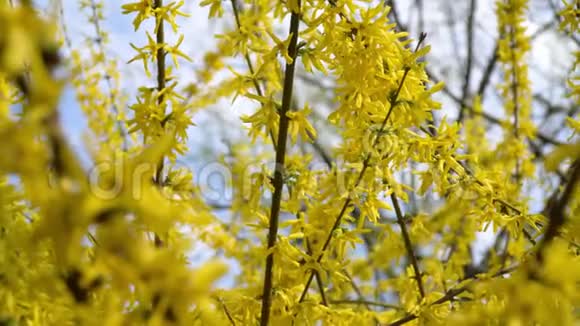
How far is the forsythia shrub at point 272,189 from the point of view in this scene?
0.69m

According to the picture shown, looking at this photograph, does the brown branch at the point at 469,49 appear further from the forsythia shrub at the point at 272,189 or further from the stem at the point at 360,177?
the stem at the point at 360,177

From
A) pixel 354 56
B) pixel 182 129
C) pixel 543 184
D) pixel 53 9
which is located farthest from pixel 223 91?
pixel 543 184

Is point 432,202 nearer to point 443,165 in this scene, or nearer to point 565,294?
point 443,165

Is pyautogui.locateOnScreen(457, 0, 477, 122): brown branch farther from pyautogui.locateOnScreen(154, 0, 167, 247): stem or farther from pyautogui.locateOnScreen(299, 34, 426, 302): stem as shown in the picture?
pyautogui.locateOnScreen(154, 0, 167, 247): stem

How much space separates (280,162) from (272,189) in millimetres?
117

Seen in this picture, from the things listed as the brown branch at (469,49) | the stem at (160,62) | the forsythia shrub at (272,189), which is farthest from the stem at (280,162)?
the brown branch at (469,49)

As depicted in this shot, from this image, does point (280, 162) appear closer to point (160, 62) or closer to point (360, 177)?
point (360, 177)

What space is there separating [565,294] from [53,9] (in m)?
0.77

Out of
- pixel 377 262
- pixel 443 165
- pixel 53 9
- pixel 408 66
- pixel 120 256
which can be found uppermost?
pixel 377 262

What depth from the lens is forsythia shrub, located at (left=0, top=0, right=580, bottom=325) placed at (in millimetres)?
687

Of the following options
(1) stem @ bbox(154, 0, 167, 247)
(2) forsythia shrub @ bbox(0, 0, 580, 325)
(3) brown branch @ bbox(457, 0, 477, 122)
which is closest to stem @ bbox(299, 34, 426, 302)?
(2) forsythia shrub @ bbox(0, 0, 580, 325)

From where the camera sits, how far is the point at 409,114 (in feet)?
5.88

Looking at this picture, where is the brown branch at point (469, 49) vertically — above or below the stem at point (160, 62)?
above

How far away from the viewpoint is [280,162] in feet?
5.79
